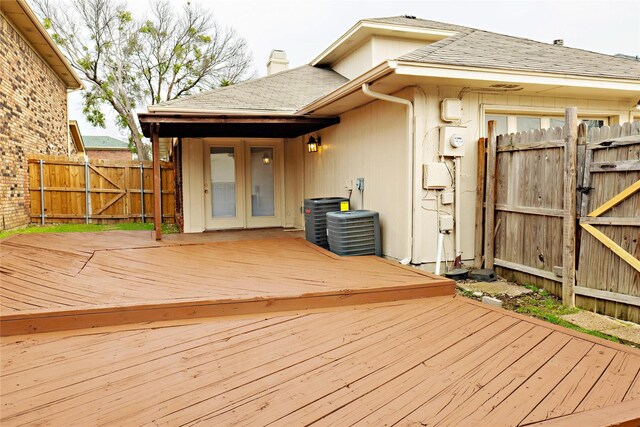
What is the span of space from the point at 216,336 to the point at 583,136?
371cm

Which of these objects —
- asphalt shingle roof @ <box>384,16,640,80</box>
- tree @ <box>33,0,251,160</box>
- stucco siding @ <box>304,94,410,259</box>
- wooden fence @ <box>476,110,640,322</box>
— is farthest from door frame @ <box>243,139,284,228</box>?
tree @ <box>33,0,251,160</box>

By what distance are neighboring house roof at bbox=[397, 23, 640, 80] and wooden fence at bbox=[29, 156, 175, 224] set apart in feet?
27.7

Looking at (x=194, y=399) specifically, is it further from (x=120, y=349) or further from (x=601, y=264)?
(x=601, y=264)

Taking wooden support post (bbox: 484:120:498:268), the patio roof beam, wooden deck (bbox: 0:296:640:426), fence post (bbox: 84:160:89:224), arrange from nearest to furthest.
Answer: wooden deck (bbox: 0:296:640:426) → wooden support post (bbox: 484:120:498:268) → the patio roof beam → fence post (bbox: 84:160:89:224)

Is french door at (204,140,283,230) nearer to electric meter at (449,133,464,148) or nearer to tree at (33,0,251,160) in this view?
electric meter at (449,133,464,148)

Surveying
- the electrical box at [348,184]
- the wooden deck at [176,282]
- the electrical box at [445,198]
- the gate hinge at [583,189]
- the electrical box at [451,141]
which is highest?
the electrical box at [451,141]

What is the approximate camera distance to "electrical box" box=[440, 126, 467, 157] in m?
4.84

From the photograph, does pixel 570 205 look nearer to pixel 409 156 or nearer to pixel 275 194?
pixel 409 156

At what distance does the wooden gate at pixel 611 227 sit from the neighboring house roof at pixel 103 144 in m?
25.8

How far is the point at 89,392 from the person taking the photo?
2129 mm

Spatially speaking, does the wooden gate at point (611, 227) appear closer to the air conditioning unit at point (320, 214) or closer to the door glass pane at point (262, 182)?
the air conditioning unit at point (320, 214)

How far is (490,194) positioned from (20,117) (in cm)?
960

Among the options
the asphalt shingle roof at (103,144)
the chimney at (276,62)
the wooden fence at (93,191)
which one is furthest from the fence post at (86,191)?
the asphalt shingle roof at (103,144)

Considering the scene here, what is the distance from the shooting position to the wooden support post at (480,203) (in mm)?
5051
